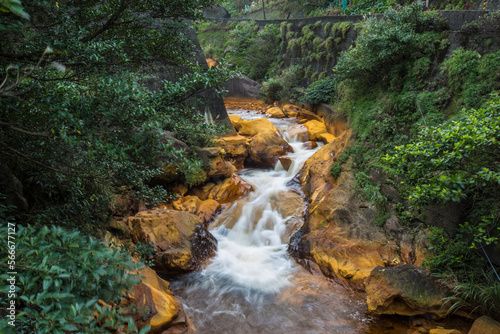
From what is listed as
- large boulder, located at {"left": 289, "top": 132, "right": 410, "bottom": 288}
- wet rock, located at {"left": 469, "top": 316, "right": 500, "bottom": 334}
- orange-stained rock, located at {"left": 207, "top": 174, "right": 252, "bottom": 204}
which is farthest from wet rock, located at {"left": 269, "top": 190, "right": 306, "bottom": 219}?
wet rock, located at {"left": 469, "top": 316, "right": 500, "bottom": 334}

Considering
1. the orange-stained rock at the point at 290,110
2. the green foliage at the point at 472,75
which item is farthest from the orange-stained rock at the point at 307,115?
the green foliage at the point at 472,75

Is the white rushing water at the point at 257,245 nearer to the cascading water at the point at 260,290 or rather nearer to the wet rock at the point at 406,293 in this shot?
the cascading water at the point at 260,290

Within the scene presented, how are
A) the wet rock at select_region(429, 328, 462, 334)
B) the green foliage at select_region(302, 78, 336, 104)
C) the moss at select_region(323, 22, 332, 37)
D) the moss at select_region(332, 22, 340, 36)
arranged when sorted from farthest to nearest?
the moss at select_region(323, 22, 332, 37)
the moss at select_region(332, 22, 340, 36)
the green foliage at select_region(302, 78, 336, 104)
the wet rock at select_region(429, 328, 462, 334)

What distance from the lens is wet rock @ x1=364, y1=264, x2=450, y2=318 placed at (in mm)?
5562

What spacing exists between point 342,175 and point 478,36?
5.19 metres

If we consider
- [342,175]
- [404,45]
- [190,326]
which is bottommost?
[190,326]

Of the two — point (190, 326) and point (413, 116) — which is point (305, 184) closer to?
point (413, 116)

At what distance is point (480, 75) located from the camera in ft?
24.4

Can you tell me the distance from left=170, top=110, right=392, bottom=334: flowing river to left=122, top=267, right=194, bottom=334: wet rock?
24.3 inches

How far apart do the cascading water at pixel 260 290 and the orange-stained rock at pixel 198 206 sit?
1.37 ft

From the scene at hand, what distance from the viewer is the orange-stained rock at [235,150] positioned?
13227mm

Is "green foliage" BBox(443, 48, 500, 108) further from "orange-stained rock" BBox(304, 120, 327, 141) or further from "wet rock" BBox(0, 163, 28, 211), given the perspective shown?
"wet rock" BBox(0, 163, 28, 211)

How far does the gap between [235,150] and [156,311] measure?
880 centimetres

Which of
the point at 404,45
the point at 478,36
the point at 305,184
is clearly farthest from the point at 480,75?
the point at 305,184
